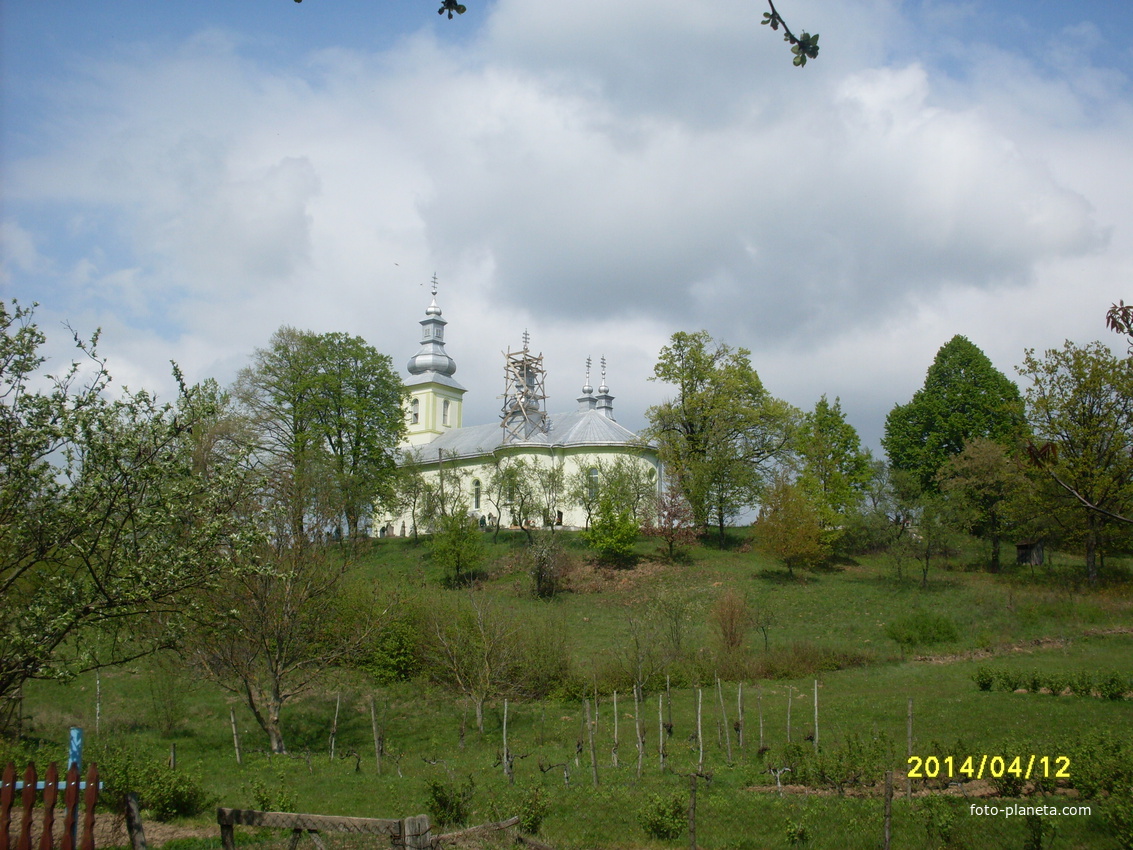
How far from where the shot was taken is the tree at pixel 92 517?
342 inches

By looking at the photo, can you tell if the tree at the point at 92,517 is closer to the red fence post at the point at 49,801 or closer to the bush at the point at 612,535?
the red fence post at the point at 49,801

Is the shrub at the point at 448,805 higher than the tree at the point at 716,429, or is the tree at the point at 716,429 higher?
the tree at the point at 716,429

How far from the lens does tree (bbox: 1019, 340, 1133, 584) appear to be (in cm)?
3103

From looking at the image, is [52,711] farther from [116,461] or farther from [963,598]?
[963,598]

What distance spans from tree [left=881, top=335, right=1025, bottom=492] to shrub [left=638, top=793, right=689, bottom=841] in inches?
1563

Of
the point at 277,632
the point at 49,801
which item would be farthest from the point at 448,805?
the point at 277,632

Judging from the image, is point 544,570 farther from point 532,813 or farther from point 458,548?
point 532,813

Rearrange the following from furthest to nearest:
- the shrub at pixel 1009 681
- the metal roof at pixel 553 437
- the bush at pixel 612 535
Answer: the metal roof at pixel 553 437 < the bush at pixel 612 535 < the shrub at pixel 1009 681

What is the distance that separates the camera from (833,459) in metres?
48.9

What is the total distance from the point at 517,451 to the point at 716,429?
594 inches

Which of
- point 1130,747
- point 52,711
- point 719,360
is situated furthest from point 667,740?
point 719,360

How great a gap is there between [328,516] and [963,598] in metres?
24.4

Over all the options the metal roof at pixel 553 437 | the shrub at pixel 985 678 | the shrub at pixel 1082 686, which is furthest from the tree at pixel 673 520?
the shrub at pixel 1082 686

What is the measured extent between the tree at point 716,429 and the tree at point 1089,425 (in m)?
13.4
